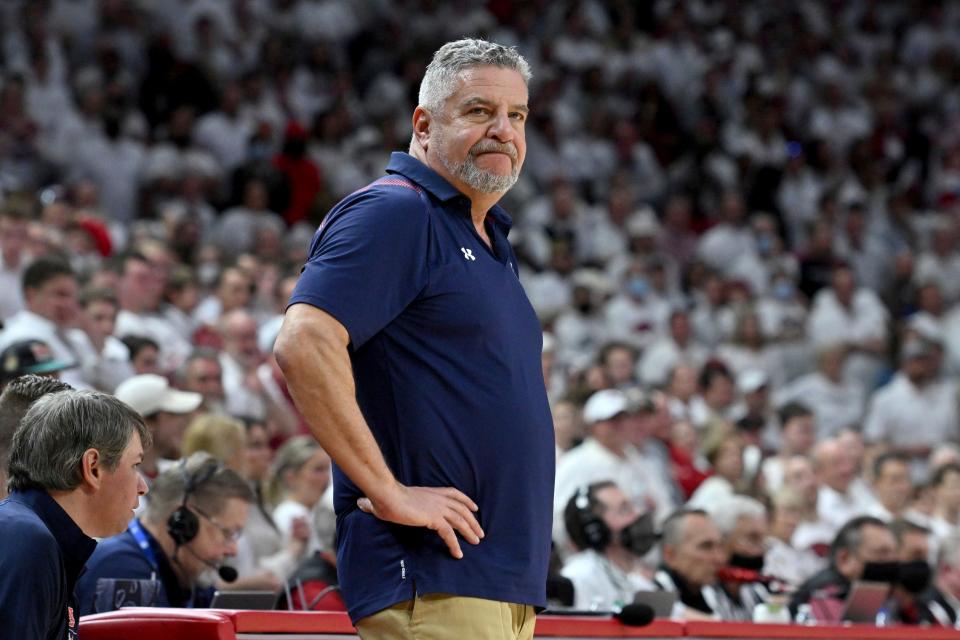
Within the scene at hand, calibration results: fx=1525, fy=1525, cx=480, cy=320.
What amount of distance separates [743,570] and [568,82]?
28.9 feet

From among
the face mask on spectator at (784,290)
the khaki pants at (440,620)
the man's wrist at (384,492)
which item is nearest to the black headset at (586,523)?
the khaki pants at (440,620)

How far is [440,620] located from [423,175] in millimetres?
811

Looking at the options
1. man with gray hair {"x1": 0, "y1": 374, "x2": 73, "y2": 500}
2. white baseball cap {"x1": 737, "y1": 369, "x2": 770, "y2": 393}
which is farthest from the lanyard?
white baseball cap {"x1": 737, "y1": 369, "x2": 770, "y2": 393}

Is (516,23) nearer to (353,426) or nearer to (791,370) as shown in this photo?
(791,370)

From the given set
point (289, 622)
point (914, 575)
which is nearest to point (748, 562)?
point (914, 575)

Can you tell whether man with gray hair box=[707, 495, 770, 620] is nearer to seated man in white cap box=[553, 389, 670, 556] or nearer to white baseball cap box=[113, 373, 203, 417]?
seated man in white cap box=[553, 389, 670, 556]

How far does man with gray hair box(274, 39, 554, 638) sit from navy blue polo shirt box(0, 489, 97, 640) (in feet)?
1.65

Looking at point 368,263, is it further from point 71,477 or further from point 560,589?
point 560,589

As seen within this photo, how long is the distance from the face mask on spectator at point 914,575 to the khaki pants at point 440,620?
400cm

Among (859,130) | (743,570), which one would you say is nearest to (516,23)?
(859,130)

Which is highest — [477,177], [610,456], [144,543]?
[610,456]

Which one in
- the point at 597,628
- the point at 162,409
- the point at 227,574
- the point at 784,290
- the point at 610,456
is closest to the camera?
the point at 597,628

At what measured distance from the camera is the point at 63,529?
109 inches

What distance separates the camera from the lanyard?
4.21 m
